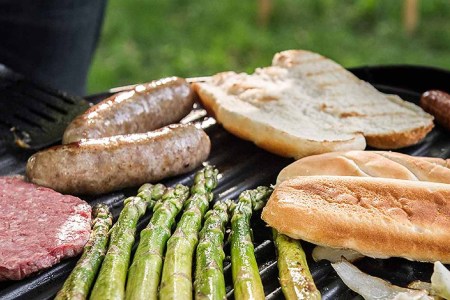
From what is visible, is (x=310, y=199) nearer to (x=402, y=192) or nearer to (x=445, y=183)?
(x=402, y=192)

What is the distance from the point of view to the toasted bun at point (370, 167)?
4090mm

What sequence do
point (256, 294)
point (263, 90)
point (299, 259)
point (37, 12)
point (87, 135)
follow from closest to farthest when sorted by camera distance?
point (256, 294) → point (299, 259) → point (87, 135) → point (263, 90) → point (37, 12)

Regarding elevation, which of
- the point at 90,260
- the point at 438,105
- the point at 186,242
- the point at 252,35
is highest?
the point at 438,105

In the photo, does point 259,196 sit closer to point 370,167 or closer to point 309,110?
point 370,167

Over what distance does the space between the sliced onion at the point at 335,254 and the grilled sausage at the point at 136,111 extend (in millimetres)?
1645

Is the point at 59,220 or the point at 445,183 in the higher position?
the point at 445,183

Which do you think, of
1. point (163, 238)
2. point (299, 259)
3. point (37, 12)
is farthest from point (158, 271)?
point (37, 12)

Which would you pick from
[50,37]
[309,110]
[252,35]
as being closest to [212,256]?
[309,110]

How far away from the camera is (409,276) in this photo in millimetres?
3562

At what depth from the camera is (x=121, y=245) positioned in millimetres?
3609

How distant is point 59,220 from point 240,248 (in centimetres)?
103

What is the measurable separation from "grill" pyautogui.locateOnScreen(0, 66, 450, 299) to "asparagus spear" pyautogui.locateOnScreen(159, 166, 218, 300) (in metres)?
0.11

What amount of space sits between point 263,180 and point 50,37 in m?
3.11

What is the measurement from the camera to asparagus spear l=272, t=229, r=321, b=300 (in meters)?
3.26
